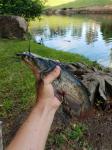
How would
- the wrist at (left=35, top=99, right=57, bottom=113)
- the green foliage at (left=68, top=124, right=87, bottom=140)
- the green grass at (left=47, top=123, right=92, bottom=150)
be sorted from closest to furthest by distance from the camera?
the wrist at (left=35, top=99, right=57, bottom=113), the green grass at (left=47, top=123, right=92, bottom=150), the green foliage at (left=68, top=124, right=87, bottom=140)

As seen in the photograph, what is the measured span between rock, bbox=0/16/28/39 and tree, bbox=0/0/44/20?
248 cm

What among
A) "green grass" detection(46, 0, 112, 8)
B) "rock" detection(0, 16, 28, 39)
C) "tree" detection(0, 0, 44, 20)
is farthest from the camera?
"green grass" detection(46, 0, 112, 8)

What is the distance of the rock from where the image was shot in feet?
60.4

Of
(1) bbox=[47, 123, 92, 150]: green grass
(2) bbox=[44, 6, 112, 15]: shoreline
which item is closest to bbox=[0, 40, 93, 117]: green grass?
(1) bbox=[47, 123, 92, 150]: green grass

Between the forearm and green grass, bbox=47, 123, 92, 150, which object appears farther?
green grass, bbox=47, 123, 92, 150

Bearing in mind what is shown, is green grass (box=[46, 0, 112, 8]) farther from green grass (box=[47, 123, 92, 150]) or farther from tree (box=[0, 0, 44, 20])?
green grass (box=[47, 123, 92, 150])

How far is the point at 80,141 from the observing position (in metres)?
6.32

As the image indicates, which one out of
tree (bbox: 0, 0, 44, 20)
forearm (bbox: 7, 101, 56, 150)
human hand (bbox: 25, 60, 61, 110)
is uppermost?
human hand (bbox: 25, 60, 61, 110)

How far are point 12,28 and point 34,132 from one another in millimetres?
16885

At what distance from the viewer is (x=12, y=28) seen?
61.1 ft

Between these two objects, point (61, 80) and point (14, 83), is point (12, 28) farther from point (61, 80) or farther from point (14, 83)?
point (61, 80)

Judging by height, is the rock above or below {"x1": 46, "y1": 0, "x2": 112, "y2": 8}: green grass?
above

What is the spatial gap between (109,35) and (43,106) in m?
25.8

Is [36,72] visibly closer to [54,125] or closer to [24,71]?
[54,125]
